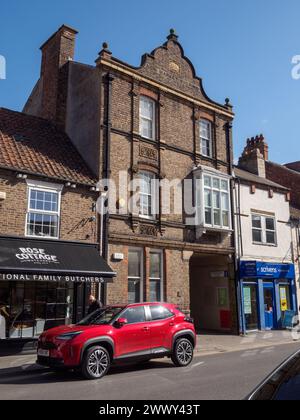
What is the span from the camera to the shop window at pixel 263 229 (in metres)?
22.0

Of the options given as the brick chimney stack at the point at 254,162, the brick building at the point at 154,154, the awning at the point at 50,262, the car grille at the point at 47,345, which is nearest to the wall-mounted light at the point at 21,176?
the awning at the point at 50,262

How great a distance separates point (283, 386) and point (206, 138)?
1863 cm

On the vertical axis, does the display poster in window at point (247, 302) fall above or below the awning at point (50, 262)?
below

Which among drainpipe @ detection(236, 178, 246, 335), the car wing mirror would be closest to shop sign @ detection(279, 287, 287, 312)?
drainpipe @ detection(236, 178, 246, 335)

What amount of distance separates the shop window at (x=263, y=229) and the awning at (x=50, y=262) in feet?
33.7

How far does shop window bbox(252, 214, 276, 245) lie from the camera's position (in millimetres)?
22031

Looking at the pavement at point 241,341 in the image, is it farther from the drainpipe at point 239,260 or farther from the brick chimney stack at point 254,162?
the brick chimney stack at point 254,162

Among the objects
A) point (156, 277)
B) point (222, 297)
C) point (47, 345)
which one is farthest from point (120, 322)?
point (222, 297)

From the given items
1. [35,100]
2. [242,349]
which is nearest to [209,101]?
[35,100]

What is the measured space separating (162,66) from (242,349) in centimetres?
1323

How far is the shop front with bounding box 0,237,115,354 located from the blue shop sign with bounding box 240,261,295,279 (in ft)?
27.9

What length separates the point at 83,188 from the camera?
1557 centimetres
